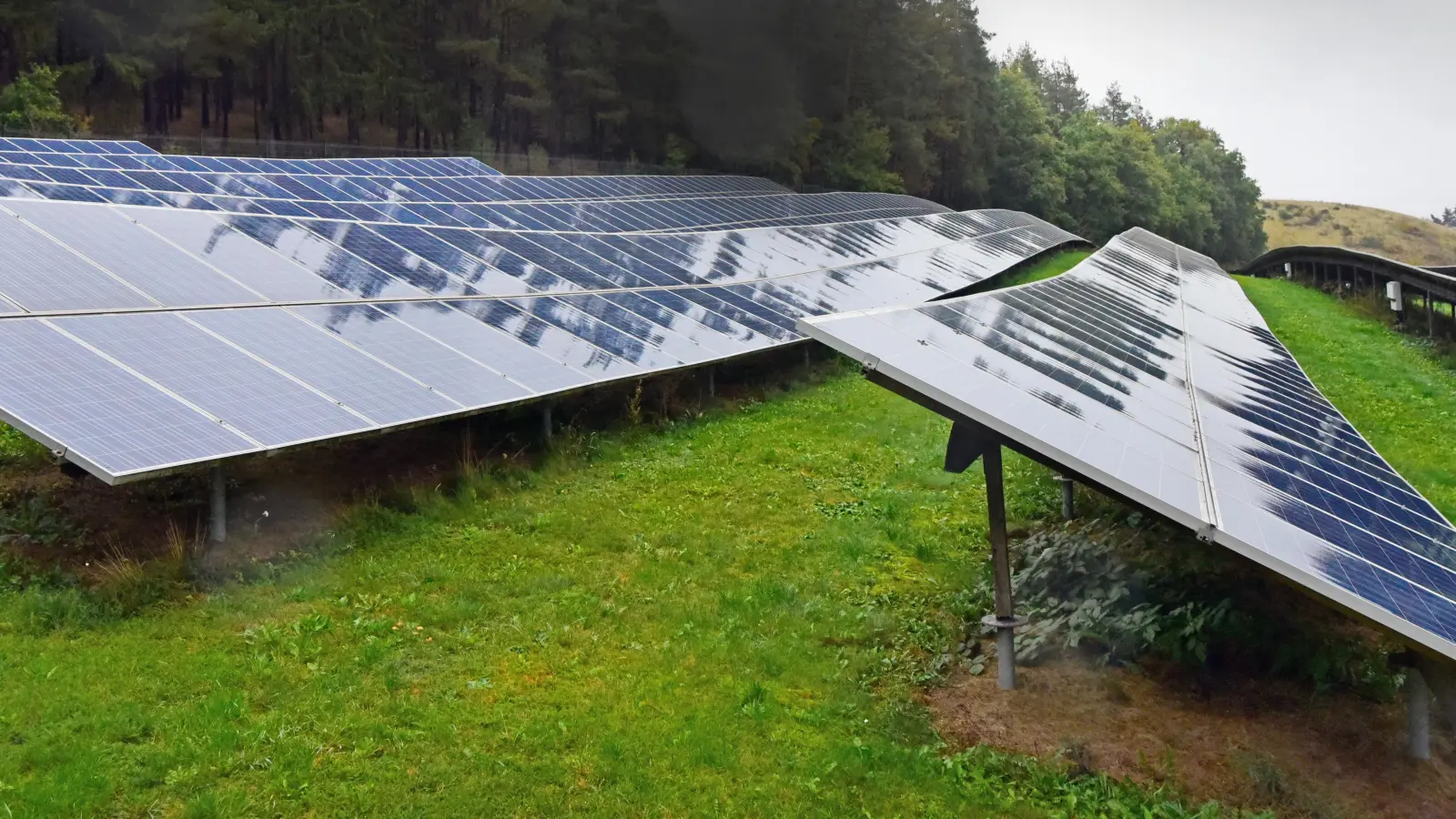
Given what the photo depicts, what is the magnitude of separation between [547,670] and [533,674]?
0.13 metres

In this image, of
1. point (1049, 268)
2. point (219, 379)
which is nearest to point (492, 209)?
point (219, 379)

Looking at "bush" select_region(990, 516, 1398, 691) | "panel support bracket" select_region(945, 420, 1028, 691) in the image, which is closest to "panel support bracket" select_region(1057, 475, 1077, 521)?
"bush" select_region(990, 516, 1398, 691)

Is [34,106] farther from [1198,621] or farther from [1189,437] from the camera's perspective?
[1198,621]

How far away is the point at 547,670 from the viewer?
27.4ft

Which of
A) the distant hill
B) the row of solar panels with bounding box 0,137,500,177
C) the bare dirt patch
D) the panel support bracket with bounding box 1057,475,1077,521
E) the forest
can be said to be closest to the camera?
the bare dirt patch

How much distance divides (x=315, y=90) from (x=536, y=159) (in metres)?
11.6

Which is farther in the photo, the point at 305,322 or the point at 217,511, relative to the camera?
the point at 305,322

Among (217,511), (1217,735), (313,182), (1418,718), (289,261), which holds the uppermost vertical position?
(313,182)

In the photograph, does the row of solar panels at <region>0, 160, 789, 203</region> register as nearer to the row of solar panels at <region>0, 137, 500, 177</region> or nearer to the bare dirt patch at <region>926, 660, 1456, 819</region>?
the row of solar panels at <region>0, 137, 500, 177</region>

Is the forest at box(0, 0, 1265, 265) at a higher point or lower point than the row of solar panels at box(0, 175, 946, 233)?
higher

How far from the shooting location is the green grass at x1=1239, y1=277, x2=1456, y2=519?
15.8m

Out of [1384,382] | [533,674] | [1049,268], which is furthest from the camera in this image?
[1049,268]

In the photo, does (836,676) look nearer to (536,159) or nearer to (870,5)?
(536,159)

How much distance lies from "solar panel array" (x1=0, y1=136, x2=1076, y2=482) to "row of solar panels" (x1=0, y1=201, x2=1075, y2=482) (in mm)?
31
